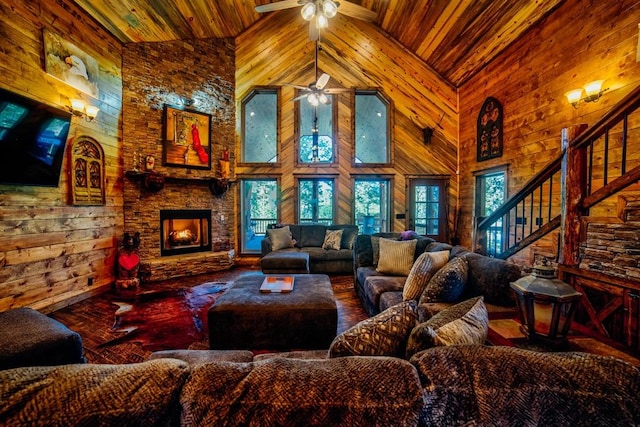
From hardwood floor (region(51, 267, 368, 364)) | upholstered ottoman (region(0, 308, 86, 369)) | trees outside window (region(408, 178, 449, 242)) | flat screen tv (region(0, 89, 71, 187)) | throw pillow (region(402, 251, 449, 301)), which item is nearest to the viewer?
upholstered ottoman (region(0, 308, 86, 369))

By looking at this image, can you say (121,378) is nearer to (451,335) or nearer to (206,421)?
(206,421)

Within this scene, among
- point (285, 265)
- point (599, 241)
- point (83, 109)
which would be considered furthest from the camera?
point (285, 265)

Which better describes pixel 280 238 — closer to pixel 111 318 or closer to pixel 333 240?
pixel 333 240

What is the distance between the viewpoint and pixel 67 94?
3461 mm

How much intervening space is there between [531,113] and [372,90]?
3401 millimetres

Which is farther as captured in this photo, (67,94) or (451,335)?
(67,94)

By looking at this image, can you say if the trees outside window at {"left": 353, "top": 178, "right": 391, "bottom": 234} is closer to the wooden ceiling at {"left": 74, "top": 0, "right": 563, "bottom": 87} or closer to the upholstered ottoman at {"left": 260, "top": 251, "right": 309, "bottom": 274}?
the upholstered ottoman at {"left": 260, "top": 251, "right": 309, "bottom": 274}

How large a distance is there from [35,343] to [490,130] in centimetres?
670

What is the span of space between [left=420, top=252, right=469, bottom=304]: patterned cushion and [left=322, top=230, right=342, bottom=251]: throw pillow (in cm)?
334

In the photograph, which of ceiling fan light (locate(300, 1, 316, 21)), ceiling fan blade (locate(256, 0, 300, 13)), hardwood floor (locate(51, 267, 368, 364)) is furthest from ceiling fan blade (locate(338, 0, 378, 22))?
hardwood floor (locate(51, 267, 368, 364))

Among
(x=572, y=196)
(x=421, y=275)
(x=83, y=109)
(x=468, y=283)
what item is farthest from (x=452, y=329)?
(x=83, y=109)

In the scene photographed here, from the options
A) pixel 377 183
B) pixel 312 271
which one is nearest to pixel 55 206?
pixel 312 271

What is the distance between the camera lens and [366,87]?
6473mm

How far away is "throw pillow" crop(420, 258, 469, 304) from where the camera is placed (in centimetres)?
192
